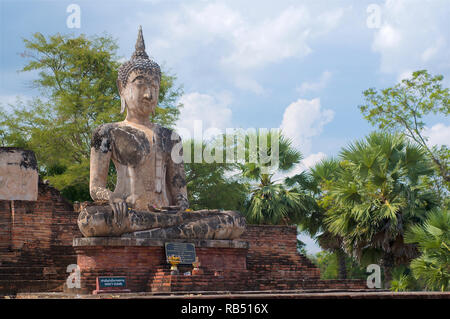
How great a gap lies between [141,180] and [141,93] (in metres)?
1.73

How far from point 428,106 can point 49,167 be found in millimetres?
14147

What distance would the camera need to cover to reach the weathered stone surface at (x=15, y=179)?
14.0 meters

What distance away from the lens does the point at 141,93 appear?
13.2m

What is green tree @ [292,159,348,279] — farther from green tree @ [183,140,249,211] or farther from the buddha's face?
the buddha's face

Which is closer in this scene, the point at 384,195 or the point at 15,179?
the point at 15,179

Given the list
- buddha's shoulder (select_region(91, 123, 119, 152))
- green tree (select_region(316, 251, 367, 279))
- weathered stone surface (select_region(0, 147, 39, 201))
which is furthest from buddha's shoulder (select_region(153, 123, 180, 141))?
green tree (select_region(316, 251, 367, 279))

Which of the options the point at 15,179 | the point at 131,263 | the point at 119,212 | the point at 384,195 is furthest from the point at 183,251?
the point at 384,195

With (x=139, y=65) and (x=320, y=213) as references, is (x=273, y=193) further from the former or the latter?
(x=139, y=65)

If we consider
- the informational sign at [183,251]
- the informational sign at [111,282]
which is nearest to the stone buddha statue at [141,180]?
the informational sign at [183,251]

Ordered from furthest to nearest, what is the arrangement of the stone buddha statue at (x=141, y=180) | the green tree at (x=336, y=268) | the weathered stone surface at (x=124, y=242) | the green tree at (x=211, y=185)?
1. the green tree at (x=336, y=268)
2. the green tree at (x=211, y=185)
3. the stone buddha statue at (x=141, y=180)
4. the weathered stone surface at (x=124, y=242)

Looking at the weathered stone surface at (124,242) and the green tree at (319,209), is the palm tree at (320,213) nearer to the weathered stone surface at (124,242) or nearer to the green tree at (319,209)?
the green tree at (319,209)

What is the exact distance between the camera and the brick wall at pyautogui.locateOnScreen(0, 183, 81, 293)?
1222cm

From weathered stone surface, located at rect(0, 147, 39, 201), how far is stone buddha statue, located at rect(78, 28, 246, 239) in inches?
77.7

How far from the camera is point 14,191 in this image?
46.1 feet
